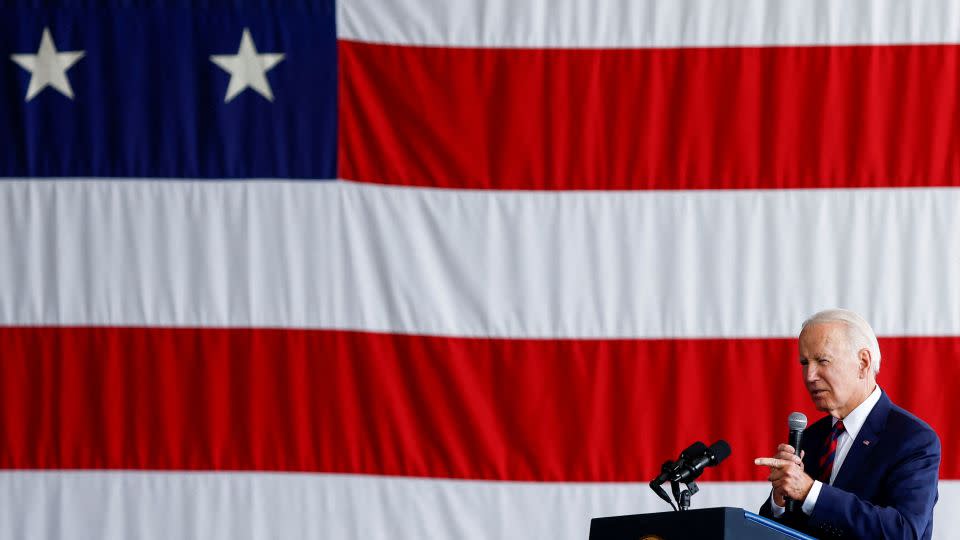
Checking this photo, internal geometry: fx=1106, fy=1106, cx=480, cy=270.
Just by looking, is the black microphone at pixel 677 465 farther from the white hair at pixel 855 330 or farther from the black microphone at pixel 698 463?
the white hair at pixel 855 330

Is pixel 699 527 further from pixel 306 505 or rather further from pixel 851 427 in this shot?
pixel 306 505

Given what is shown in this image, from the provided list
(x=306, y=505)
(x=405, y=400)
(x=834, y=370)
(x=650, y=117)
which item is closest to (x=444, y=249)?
(x=405, y=400)

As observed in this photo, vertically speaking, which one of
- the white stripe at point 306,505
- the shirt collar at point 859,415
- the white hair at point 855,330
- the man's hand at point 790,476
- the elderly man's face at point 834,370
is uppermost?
the white hair at point 855,330

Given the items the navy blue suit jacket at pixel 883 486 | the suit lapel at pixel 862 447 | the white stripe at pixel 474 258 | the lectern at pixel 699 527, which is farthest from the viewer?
the white stripe at pixel 474 258

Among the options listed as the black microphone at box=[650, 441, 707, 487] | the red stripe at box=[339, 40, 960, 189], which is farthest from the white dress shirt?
the red stripe at box=[339, 40, 960, 189]

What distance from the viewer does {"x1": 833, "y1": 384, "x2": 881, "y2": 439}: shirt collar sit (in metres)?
2.10

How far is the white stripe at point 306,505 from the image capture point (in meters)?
3.09

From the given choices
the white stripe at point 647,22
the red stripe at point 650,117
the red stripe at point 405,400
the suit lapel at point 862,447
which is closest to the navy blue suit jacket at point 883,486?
the suit lapel at point 862,447

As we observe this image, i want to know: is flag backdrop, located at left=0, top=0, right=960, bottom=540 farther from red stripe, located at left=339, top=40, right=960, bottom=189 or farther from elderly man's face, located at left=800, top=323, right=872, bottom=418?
elderly man's face, located at left=800, top=323, right=872, bottom=418

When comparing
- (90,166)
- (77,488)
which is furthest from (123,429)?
(90,166)

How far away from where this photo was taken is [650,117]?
10.2 feet

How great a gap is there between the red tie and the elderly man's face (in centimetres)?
3

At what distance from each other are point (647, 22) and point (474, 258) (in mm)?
827

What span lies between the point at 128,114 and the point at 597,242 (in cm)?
141
